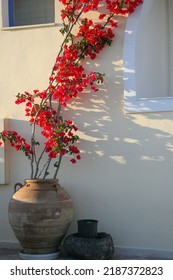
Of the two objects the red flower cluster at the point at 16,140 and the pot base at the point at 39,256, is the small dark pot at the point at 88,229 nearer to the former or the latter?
the pot base at the point at 39,256

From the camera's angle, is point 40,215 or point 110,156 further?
point 110,156

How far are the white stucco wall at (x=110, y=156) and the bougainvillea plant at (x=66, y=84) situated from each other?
167 mm

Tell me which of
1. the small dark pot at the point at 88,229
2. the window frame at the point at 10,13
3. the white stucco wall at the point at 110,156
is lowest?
the small dark pot at the point at 88,229

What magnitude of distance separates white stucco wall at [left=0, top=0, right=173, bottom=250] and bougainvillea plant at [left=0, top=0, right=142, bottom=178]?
0.55 feet

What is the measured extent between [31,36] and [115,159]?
2.10 metres

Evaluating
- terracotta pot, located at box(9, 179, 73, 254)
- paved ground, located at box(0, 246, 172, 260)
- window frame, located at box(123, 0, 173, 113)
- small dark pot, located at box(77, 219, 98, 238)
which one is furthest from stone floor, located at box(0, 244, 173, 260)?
window frame, located at box(123, 0, 173, 113)

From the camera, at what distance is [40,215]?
7.24 meters

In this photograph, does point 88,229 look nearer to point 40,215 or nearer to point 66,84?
point 40,215

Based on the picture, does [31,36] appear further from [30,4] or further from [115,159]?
[115,159]

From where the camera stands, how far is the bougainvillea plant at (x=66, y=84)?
25.1 feet

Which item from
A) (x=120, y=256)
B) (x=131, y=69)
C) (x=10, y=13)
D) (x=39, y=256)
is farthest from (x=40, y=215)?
(x=10, y=13)

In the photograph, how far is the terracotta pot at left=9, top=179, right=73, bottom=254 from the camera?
23.8 feet

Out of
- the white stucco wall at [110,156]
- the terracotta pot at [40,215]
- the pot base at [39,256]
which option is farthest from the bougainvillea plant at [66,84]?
the pot base at [39,256]

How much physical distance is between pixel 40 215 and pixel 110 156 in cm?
122
